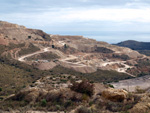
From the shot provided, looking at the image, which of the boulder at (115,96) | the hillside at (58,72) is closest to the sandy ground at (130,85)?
the hillside at (58,72)

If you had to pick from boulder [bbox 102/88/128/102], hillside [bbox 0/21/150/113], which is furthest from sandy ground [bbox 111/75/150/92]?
boulder [bbox 102/88/128/102]

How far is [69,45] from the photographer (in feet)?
316

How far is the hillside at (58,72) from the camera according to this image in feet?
48.1

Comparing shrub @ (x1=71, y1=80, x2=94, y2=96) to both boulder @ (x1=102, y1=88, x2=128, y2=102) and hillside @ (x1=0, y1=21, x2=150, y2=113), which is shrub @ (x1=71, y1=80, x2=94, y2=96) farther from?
boulder @ (x1=102, y1=88, x2=128, y2=102)

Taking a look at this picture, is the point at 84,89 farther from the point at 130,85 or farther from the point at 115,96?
the point at 130,85

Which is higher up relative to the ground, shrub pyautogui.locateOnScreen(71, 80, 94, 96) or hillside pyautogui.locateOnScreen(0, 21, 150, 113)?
shrub pyautogui.locateOnScreen(71, 80, 94, 96)

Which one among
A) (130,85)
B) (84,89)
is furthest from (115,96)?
(130,85)

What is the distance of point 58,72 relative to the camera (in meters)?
50.5

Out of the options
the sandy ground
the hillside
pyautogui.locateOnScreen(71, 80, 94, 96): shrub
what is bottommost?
the sandy ground

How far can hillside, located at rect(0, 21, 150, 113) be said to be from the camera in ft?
48.1

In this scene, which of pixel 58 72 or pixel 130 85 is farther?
pixel 58 72

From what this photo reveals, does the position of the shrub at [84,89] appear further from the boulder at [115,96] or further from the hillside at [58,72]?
the boulder at [115,96]

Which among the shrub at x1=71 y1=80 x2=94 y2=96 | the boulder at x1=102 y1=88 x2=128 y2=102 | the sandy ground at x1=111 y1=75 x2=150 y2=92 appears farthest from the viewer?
the sandy ground at x1=111 y1=75 x2=150 y2=92

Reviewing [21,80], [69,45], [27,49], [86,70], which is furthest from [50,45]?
[21,80]
